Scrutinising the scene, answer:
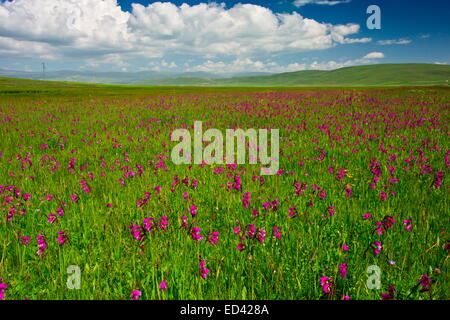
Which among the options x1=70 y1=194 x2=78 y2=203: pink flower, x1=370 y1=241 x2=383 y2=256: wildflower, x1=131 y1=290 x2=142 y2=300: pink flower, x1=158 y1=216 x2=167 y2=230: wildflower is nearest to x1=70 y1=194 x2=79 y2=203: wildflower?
x1=70 y1=194 x2=78 y2=203: pink flower

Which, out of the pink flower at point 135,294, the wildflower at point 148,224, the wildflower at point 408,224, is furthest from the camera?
the wildflower at point 408,224

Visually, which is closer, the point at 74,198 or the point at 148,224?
the point at 148,224

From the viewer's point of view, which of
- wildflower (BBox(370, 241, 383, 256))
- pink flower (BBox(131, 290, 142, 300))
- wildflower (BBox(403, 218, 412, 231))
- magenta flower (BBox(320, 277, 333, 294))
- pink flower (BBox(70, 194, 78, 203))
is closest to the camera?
pink flower (BBox(131, 290, 142, 300))

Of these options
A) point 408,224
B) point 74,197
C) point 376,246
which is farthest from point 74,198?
point 408,224

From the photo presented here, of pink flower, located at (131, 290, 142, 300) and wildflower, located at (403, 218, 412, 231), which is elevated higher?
wildflower, located at (403, 218, 412, 231)

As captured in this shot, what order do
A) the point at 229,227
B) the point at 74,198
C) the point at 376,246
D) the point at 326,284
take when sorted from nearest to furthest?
the point at 326,284
the point at 376,246
the point at 229,227
the point at 74,198

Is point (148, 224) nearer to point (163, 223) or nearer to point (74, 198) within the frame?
point (163, 223)

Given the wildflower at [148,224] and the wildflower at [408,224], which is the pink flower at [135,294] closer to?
the wildflower at [148,224]

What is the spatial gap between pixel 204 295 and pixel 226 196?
5.73 feet

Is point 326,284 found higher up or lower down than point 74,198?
lower down

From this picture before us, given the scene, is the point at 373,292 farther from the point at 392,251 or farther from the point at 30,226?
the point at 30,226

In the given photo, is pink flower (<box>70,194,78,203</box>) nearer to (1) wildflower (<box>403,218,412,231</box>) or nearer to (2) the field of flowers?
(2) the field of flowers

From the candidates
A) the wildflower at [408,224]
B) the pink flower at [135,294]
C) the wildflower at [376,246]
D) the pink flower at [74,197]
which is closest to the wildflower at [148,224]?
the pink flower at [135,294]
